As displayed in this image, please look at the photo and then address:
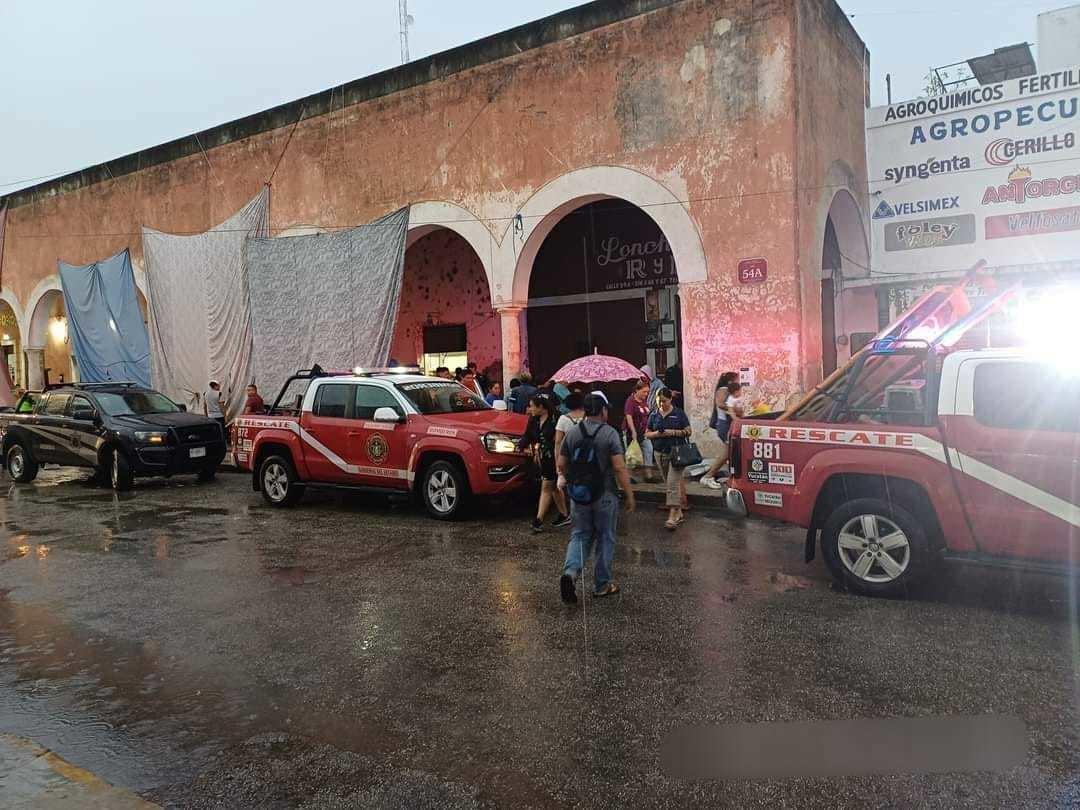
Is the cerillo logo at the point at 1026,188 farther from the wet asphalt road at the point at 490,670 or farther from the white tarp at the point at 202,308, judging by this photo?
the white tarp at the point at 202,308

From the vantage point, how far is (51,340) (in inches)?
1120

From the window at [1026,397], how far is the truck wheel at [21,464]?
15.9m

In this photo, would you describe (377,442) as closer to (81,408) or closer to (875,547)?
(875,547)

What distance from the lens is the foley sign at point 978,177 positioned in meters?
14.0

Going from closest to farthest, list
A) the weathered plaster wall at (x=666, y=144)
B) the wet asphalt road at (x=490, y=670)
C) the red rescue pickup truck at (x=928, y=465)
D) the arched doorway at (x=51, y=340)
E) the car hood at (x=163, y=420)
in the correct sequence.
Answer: the wet asphalt road at (x=490, y=670) < the red rescue pickup truck at (x=928, y=465) < the weathered plaster wall at (x=666, y=144) < the car hood at (x=163, y=420) < the arched doorway at (x=51, y=340)

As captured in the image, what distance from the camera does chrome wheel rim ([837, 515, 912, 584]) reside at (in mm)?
6352

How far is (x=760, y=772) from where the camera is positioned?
3.84 metres

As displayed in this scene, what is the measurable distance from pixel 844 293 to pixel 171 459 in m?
12.8

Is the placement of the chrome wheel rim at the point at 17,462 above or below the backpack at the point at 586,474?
below

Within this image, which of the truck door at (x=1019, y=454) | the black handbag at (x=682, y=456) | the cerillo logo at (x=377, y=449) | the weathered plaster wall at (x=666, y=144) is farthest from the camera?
A: the weathered plaster wall at (x=666, y=144)

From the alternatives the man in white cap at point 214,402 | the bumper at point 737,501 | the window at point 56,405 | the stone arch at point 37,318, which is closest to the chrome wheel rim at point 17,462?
the window at point 56,405

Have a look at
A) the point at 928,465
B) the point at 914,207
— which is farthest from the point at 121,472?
the point at 914,207

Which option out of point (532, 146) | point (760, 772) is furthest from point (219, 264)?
point (760, 772)

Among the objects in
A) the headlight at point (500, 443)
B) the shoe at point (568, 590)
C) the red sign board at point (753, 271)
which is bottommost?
the shoe at point (568, 590)
